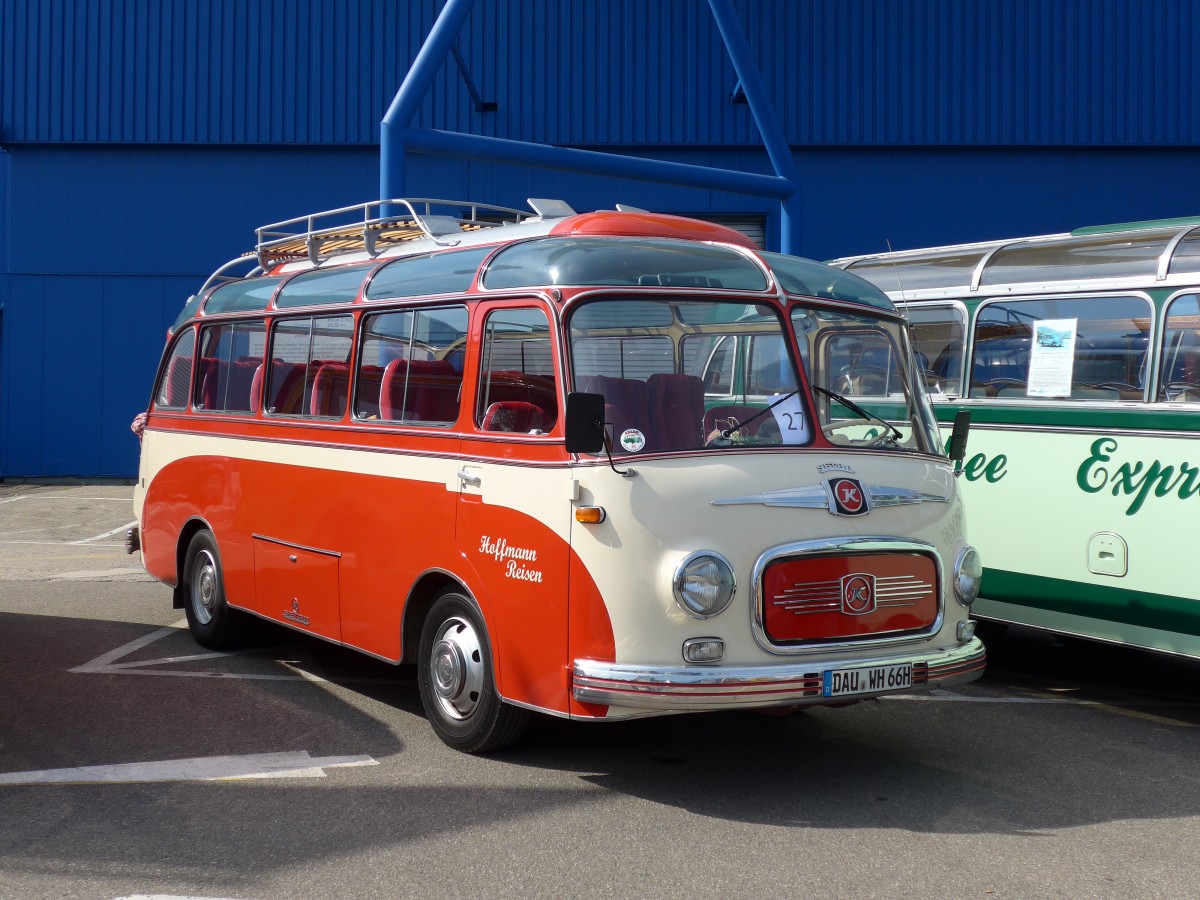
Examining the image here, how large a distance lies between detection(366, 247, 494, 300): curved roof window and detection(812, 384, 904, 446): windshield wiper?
5.84ft

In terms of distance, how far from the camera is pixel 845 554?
551cm

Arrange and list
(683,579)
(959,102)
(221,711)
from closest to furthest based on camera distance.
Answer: (683,579) < (221,711) < (959,102)

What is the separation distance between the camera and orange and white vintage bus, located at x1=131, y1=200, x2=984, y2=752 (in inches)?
208

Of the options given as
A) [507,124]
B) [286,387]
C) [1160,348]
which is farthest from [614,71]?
[1160,348]

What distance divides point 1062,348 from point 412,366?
153 inches

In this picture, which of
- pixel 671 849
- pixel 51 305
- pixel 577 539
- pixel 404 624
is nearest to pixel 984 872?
pixel 671 849

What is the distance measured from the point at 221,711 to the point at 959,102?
52.7 feet

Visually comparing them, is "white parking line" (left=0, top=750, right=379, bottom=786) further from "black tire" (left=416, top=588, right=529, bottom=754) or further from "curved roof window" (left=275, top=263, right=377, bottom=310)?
"curved roof window" (left=275, top=263, right=377, bottom=310)

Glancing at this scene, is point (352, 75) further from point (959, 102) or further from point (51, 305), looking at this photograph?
point (959, 102)

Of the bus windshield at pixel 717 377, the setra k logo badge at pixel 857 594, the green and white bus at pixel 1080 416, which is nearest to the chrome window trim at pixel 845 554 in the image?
the setra k logo badge at pixel 857 594

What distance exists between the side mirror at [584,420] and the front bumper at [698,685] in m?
0.88

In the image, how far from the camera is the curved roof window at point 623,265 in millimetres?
5750

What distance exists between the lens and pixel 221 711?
22.8 ft

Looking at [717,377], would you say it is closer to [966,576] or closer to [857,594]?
[857,594]
